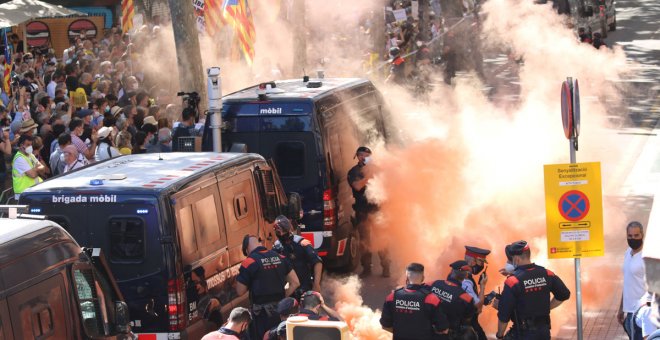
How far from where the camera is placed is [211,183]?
10055 millimetres

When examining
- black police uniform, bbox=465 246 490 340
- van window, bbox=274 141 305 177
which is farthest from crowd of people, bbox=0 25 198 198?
black police uniform, bbox=465 246 490 340

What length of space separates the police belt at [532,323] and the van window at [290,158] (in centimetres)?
469

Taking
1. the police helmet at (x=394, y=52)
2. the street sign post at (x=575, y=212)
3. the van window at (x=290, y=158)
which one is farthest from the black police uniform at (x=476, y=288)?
the police helmet at (x=394, y=52)

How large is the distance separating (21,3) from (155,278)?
61.4 feet

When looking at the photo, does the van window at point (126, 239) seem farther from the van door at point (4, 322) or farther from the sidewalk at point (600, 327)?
the sidewalk at point (600, 327)

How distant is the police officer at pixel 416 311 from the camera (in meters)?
8.62

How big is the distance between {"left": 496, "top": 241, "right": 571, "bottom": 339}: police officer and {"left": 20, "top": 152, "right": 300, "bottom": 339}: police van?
2555mm

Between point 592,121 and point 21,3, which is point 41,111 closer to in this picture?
point 21,3

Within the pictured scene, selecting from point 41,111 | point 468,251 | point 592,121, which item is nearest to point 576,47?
point 592,121

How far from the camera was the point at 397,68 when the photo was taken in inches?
1193

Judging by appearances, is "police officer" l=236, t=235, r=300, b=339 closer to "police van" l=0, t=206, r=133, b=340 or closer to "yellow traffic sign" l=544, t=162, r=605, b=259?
"police van" l=0, t=206, r=133, b=340

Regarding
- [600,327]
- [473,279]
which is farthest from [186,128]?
[473,279]

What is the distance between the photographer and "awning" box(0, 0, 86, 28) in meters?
24.5

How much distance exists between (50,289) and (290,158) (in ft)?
20.5
